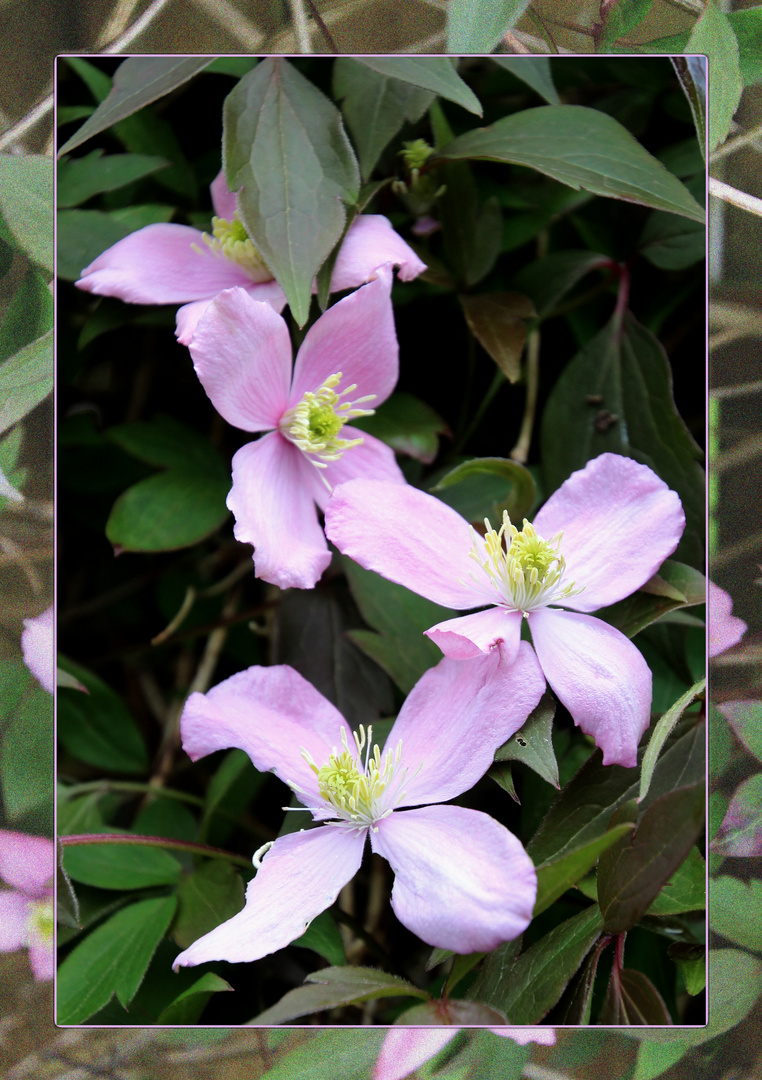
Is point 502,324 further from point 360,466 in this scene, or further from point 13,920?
point 13,920

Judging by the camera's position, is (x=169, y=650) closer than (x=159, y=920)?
No

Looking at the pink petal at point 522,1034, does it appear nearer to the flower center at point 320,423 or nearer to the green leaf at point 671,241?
the flower center at point 320,423

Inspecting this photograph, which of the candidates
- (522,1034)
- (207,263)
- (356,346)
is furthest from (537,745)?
(207,263)

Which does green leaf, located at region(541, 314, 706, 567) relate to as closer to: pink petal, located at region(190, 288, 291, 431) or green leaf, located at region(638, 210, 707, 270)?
green leaf, located at region(638, 210, 707, 270)

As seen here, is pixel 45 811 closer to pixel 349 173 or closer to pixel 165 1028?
pixel 165 1028

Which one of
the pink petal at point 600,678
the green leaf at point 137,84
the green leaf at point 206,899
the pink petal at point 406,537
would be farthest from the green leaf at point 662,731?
the green leaf at point 137,84

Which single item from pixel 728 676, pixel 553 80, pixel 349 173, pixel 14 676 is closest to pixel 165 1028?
pixel 14 676

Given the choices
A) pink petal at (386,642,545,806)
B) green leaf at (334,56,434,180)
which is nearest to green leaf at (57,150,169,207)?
green leaf at (334,56,434,180)
